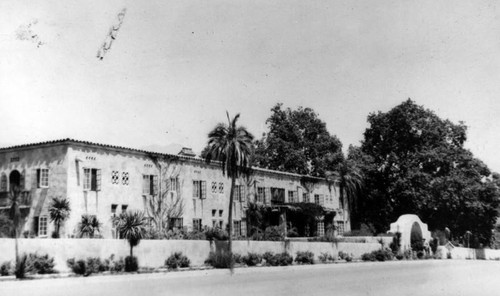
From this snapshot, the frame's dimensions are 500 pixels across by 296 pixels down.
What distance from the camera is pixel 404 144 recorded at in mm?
64812

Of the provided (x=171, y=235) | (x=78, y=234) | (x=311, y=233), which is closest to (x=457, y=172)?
(x=311, y=233)

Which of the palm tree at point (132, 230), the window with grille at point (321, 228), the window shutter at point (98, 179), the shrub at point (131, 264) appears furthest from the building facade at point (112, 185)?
the window with grille at point (321, 228)

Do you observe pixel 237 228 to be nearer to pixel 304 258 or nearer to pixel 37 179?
pixel 304 258

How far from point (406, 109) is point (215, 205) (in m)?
29.3

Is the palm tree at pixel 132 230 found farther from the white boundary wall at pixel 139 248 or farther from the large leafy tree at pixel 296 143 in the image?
the large leafy tree at pixel 296 143

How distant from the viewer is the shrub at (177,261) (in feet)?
107

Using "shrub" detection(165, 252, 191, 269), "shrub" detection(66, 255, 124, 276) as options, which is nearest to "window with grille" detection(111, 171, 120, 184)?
"shrub" detection(165, 252, 191, 269)

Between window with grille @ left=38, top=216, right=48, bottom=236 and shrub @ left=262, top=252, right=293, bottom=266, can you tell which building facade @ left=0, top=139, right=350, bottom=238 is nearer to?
window with grille @ left=38, top=216, right=48, bottom=236

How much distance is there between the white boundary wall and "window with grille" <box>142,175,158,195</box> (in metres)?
7.00

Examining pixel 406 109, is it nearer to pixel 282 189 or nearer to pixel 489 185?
pixel 489 185

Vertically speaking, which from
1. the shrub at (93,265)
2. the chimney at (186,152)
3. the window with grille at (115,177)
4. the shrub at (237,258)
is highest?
the chimney at (186,152)

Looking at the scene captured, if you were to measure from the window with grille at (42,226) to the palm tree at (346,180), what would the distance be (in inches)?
1289

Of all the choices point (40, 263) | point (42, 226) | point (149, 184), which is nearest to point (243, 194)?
point (149, 184)

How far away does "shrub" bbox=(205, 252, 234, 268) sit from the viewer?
114 ft
